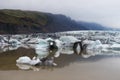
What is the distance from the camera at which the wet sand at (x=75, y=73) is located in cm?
280

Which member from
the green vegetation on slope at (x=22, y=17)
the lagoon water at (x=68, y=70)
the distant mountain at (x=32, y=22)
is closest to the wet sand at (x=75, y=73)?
the lagoon water at (x=68, y=70)

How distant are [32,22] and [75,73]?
4.32 meters

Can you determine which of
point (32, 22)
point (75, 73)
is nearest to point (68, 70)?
point (75, 73)

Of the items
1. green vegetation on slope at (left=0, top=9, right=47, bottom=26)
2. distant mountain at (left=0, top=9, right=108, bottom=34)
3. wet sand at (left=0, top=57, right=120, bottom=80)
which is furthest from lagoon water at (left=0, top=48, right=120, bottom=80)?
green vegetation on slope at (left=0, top=9, right=47, bottom=26)

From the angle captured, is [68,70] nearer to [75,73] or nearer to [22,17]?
[75,73]

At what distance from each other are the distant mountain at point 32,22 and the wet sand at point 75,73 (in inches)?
123

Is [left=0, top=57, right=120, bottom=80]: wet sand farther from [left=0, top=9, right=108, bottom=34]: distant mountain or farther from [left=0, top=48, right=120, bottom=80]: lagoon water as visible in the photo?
[left=0, top=9, right=108, bottom=34]: distant mountain

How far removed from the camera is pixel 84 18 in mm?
6547

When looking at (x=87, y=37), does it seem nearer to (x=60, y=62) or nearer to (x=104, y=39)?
(x=104, y=39)

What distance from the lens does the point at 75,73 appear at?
304 cm

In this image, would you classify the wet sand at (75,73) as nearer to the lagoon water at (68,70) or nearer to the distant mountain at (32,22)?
the lagoon water at (68,70)

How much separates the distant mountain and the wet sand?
3.12m

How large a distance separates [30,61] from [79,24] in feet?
10.1
